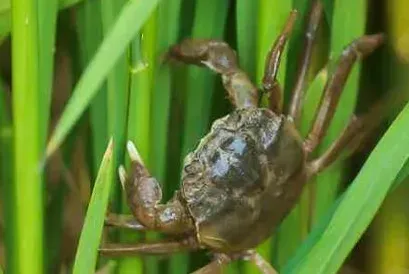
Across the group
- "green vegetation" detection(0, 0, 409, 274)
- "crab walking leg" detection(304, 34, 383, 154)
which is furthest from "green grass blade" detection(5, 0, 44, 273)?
"crab walking leg" detection(304, 34, 383, 154)

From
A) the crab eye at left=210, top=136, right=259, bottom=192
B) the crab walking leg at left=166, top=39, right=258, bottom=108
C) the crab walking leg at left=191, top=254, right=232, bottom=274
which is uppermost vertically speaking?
the crab walking leg at left=166, top=39, right=258, bottom=108

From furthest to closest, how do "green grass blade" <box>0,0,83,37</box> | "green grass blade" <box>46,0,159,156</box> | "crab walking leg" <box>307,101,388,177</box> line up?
"crab walking leg" <box>307,101,388,177</box>, "green grass blade" <box>0,0,83,37</box>, "green grass blade" <box>46,0,159,156</box>

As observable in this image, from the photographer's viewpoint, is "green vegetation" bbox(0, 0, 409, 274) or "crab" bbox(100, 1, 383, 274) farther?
"crab" bbox(100, 1, 383, 274)

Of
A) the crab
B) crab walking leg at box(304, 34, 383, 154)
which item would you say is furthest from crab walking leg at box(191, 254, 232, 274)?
crab walking leg at box(304, 34, 383, 154)

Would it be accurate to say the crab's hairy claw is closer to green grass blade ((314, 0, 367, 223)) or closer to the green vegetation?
the green vegetation

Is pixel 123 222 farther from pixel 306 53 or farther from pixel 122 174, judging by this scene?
pixel 306 53

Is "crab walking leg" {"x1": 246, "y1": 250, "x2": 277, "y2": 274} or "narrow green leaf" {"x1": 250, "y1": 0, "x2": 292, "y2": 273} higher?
"narrow green leaf" {"x1": 250, "y1": 0, "x2": 292, "y2": 273}

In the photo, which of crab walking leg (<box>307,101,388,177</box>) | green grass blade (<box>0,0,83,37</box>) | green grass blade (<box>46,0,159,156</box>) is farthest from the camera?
crab walking leg (<box>307,101,388,177</box>)

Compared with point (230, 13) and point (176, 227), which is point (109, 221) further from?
point (230, 13)
